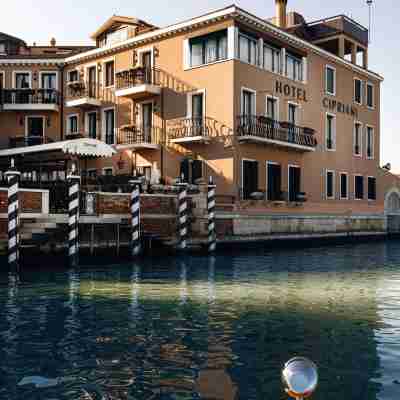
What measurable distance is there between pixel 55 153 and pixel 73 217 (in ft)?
14.5

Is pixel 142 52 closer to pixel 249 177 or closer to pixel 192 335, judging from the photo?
pixel 249 177

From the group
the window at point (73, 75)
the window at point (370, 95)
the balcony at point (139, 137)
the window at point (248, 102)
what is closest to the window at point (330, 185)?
the window at point (370, 95)

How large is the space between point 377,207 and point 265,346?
26352 millimetres

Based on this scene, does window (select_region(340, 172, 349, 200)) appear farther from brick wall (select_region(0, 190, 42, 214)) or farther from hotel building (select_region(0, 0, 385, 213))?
brick wall (select_region(0, 190, 42, 214))

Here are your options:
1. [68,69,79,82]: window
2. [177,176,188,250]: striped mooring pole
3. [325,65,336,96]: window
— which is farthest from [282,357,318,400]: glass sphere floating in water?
[68,69,79,82]: window

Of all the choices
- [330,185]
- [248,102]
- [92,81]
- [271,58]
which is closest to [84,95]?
[92,81]

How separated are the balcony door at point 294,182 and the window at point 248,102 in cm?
338

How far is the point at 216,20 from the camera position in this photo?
2183 centimetres

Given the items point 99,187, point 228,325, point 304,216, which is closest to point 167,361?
point 228,325

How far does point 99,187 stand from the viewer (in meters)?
17.7

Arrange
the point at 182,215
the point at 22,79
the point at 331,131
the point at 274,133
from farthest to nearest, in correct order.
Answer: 1. the point at 22,79
2. the point at 331,131
3. the point at 274,133
4. the point at 182,215

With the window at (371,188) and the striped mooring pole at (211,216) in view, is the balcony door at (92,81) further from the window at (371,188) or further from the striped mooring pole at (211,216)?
the window at (371,188)

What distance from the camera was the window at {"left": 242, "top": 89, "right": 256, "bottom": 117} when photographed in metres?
22.5

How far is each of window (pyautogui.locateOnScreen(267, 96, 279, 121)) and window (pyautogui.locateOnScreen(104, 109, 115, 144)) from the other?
24.1 feet
